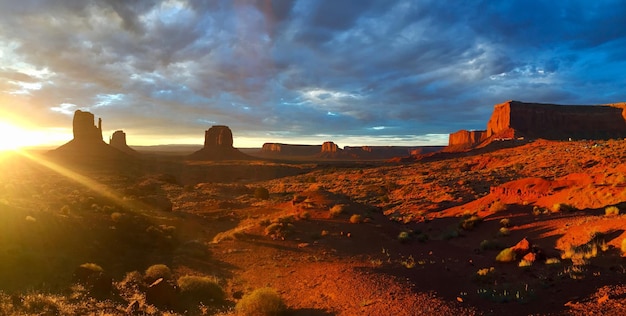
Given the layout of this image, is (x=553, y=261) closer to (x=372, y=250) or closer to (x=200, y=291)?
(x=372, y=250)

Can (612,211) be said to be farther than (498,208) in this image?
No

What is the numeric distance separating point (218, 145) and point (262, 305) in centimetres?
14874

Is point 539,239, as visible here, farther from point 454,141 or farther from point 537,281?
point 454,141

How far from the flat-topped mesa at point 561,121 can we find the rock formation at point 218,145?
9914 centimetres

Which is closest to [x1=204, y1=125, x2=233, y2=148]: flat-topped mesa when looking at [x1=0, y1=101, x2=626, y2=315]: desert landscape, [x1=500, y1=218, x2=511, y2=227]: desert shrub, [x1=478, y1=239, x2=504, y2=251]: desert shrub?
[x1=0, y1=101, x2=626, y2=315]: desert landscape

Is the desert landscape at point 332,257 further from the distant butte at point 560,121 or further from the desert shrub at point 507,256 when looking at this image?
the distant butte at point 560,121

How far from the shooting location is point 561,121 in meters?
122

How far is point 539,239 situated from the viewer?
1639 centimetres

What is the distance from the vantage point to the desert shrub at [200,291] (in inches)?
452

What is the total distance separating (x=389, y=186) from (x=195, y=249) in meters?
30.5

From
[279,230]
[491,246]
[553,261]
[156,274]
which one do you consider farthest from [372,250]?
[156,274]

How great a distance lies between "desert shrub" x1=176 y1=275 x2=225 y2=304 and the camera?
11.5 metres

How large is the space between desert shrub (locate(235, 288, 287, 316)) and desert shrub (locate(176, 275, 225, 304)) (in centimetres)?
192

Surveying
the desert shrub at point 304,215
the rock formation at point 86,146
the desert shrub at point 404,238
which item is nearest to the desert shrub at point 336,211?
the desert shrub at point 304,215
